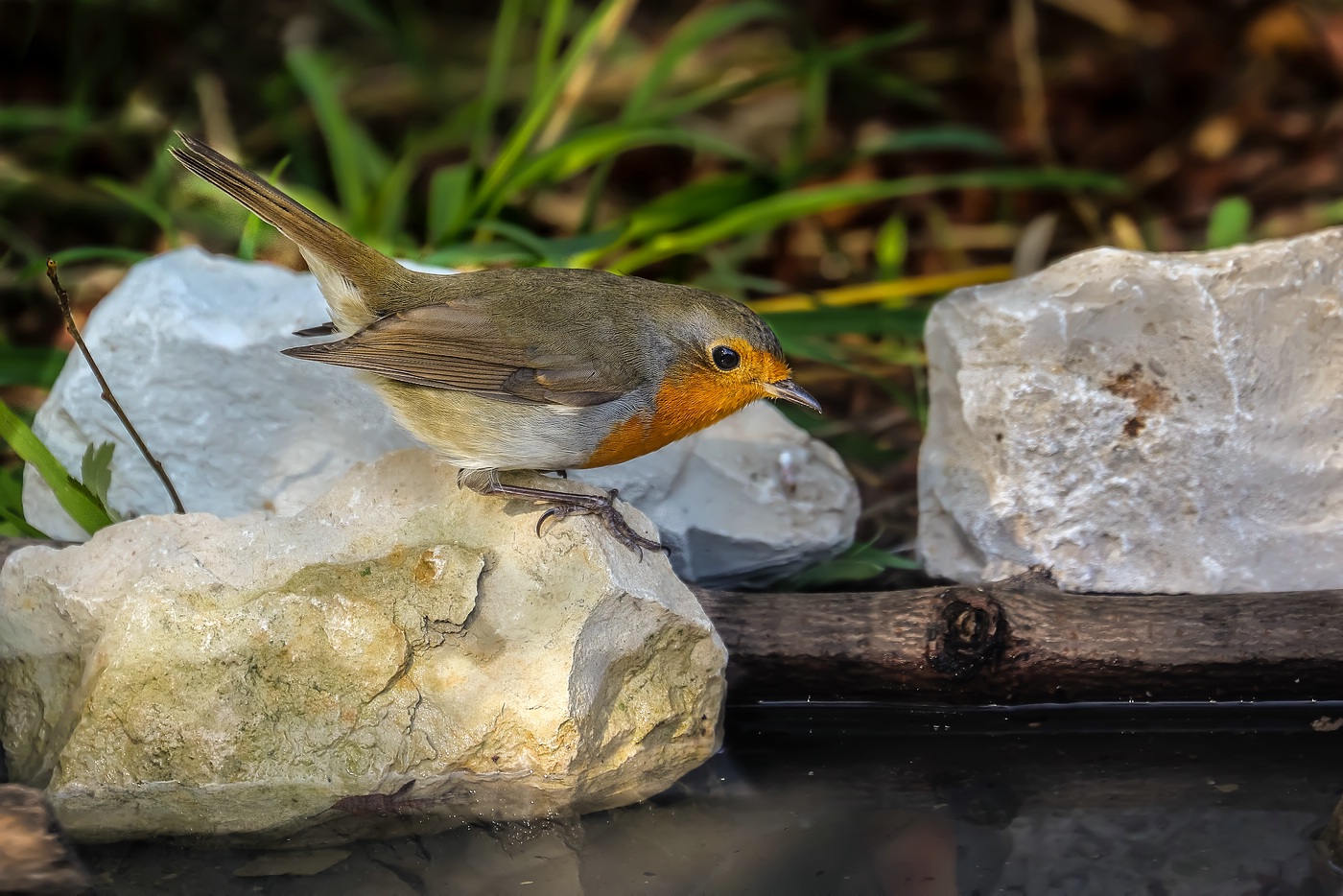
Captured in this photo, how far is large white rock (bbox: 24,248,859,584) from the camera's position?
3.77 m

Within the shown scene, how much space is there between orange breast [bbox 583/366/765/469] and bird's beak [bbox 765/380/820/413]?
26 millimetres

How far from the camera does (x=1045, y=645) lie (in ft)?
10.6

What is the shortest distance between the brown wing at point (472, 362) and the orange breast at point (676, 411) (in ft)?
0.28

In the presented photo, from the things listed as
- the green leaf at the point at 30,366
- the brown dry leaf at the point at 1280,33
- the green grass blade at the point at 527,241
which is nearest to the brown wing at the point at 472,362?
the green grass blade at the point at 527,241

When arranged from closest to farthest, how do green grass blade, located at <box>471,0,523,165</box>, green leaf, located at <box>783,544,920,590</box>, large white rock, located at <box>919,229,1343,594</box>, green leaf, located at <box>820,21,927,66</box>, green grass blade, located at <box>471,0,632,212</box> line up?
large white rock, located at <box>919,229,1343,594</box> → green leaf, located at <box>783,544,920,590</box> → green grass blade, located at <box>471,0,632,212</box> → green grass blade, located at <box>471,0,523,165</box> → green leaf, located at <box>820,21,927,66</box>

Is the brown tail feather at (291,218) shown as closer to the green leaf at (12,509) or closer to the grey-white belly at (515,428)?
the grey-white belly at (515,428)

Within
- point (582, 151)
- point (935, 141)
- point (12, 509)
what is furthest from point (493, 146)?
point (12, 509)

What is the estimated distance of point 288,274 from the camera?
13.6ft

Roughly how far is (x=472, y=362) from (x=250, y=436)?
82 cm

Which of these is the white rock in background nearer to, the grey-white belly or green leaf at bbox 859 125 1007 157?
the grey-white belly

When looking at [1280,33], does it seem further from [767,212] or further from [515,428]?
[515,428]

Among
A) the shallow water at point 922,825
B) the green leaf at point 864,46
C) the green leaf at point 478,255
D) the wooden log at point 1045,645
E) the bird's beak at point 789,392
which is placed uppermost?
the green leaf at point 864,46

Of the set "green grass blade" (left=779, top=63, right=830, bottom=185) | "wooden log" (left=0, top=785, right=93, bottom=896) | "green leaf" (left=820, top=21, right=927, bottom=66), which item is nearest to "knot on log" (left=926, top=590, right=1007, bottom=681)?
"wooden log" (left=0, top=785, right=93, bottom=896)

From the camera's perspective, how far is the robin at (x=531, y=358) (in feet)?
10.8
